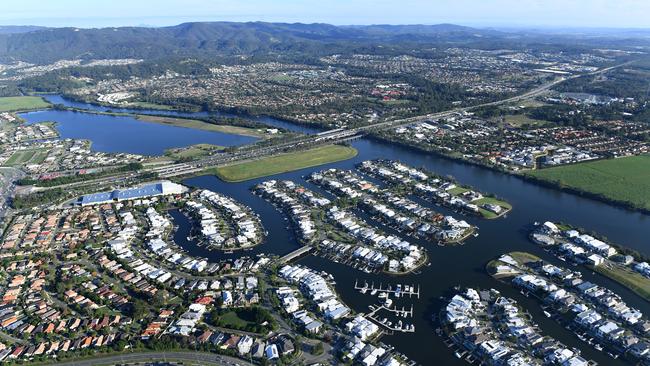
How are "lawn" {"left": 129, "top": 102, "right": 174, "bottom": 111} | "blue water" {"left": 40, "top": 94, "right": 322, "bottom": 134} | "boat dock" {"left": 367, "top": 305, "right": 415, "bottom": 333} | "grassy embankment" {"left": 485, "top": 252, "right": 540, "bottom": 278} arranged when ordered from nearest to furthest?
"boat dock" {"left": 367, "top": 305, "right": 415, "bottom": 333}, "grassy embankment" {"left": 485, "top": 252, "right": 540, "bottom": 278}, "blue water" {"left": 40, "top": 94, "right": 322, "bottom": 134}, "lawn" {"left": 129, "top": 102, "right": 174, "bottom": 111}

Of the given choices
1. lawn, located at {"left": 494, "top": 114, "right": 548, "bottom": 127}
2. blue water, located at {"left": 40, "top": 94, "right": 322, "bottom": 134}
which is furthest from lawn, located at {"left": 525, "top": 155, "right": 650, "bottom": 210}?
blue water, located at {"left": 40, "top": 94, "right": 322, "bottom": 134}

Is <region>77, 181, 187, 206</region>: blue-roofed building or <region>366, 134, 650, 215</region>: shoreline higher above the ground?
<region>366, 134, 650, 215</region>: shoreline

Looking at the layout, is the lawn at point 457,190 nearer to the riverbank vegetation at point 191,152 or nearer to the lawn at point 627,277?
the lawn at point 627,277

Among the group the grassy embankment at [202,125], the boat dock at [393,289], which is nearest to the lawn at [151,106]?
the grassy embankment at [202,125]

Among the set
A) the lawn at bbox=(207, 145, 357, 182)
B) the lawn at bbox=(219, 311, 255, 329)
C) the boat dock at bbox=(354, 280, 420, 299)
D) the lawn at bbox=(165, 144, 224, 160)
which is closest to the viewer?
the lawn at bbox=(219, 311, 255, 329)

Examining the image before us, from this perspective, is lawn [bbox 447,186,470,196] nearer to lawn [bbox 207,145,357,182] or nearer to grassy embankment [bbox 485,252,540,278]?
grassy embankment [bbox 485,252,540,278]
